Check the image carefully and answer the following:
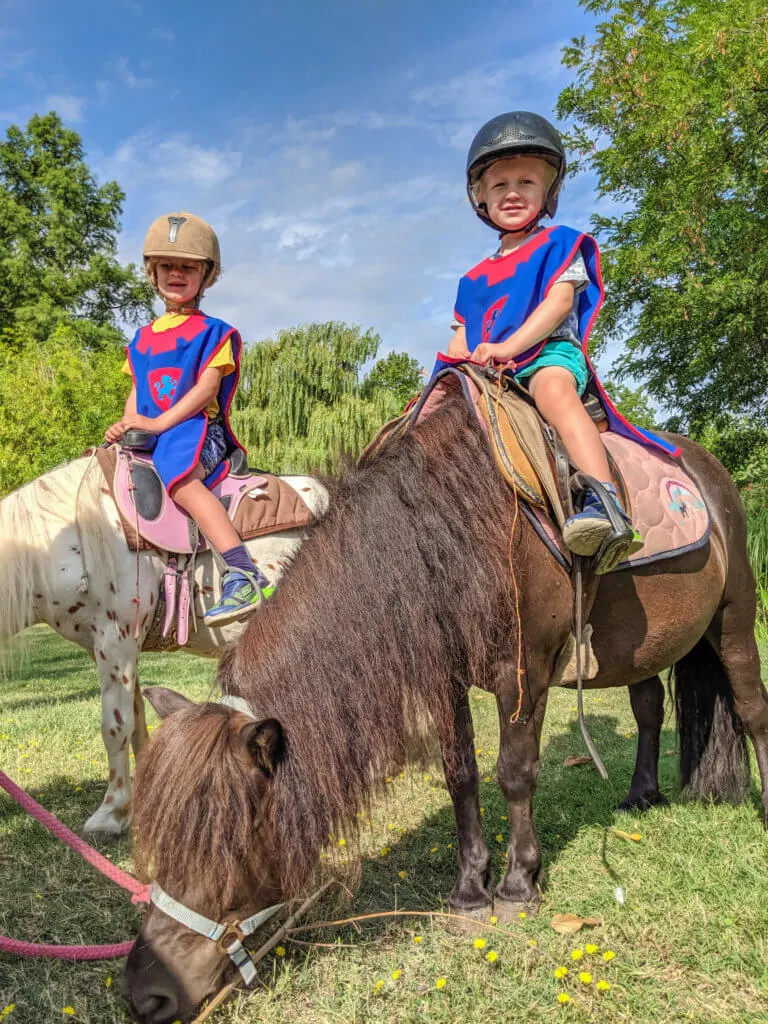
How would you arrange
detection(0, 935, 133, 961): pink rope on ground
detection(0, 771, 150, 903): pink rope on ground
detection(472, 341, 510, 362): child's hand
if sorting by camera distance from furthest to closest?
detection(472, 341, 510, 362): child's hand
detection(0, 771, 150, 903): pink rope on ground
detection(0, 935, 133, 961): pink rope on ground

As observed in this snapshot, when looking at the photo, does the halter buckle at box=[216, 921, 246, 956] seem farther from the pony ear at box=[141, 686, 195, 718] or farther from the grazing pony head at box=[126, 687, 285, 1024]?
the pony ear at box=[141, 686, 195, 718]

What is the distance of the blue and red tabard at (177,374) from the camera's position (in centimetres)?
362

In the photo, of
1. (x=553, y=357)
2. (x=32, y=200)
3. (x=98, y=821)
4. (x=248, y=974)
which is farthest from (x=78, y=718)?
(x=32, y=200)

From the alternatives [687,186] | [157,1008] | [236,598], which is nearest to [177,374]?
[236,598]

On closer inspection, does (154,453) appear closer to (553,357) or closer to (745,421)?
(553,357)

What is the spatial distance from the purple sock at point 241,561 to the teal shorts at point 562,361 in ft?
5.20

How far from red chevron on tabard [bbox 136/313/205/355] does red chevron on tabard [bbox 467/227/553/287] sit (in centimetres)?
161

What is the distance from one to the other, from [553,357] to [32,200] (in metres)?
31.6

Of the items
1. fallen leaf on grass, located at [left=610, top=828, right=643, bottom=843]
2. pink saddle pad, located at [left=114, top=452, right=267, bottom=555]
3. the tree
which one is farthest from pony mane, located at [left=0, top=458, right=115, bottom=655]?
the tree

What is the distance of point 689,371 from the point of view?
48.9 ft

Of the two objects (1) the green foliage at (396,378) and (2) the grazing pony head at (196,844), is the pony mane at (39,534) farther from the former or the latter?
(1) the green foliage at (396,378)

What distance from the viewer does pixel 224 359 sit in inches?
148

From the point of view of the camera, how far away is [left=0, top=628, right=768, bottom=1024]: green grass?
206cm

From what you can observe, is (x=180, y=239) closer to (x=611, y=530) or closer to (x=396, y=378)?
(x=611, y=530)
